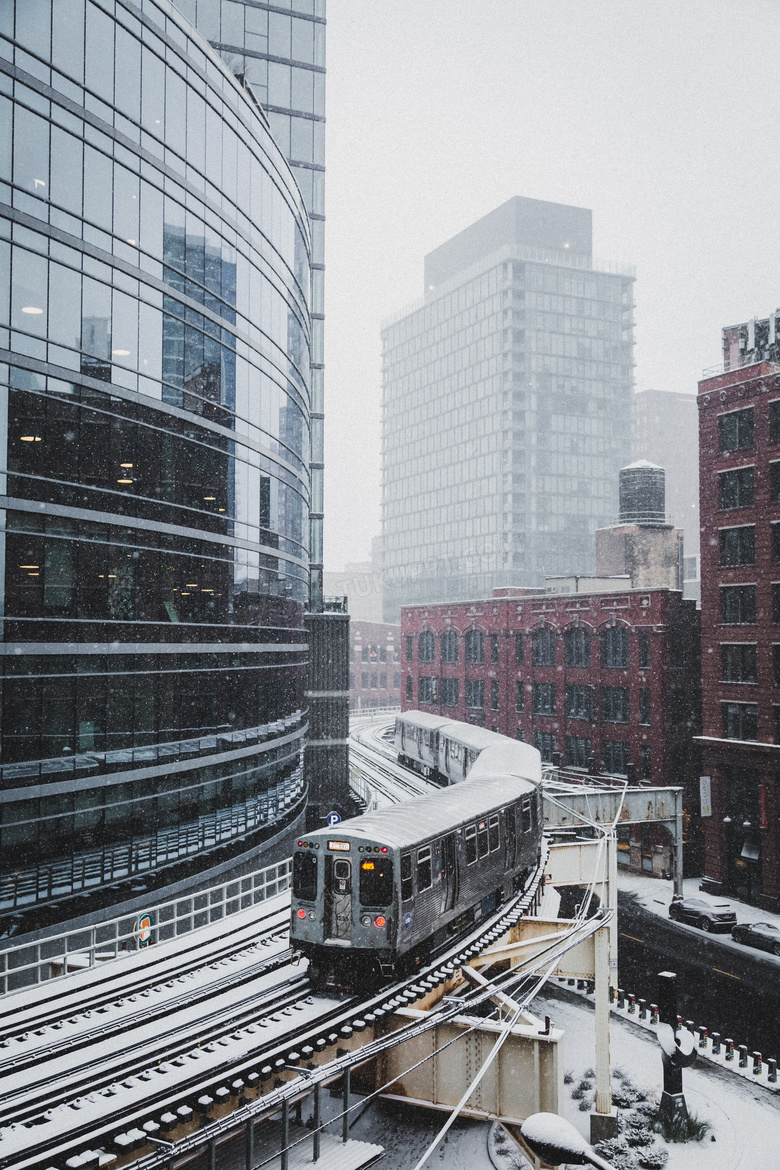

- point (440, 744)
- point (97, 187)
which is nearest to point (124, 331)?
point (97, 187)

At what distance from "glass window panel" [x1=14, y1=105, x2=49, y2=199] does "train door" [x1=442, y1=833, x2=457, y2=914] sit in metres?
18.4

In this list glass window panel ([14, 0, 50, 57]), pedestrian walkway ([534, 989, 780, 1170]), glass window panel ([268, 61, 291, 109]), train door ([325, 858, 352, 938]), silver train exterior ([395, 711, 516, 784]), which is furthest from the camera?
glass window panel ([268, 61, 291, 109])

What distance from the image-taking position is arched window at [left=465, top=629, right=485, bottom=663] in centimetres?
5725

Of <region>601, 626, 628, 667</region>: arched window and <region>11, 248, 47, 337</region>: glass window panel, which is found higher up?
<region>11, 248, 47, 337</region>: glass window panel

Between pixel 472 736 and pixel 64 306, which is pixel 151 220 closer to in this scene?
pixel 64 306

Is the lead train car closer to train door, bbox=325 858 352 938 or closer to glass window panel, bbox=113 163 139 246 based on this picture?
train door, bbox=325 858 352 938

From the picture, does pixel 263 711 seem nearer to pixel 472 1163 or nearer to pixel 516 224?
pixel 472 1163

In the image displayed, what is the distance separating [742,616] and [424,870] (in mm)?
26859

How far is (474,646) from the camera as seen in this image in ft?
191

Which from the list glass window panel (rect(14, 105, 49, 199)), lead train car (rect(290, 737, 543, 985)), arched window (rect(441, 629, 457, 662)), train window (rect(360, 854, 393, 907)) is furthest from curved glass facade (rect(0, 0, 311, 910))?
arched window (rect(441, 629, 457, 662))

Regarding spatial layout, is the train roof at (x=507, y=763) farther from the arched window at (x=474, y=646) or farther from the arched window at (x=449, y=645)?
the arched window at (x=449, y=645)

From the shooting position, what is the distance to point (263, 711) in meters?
32.1

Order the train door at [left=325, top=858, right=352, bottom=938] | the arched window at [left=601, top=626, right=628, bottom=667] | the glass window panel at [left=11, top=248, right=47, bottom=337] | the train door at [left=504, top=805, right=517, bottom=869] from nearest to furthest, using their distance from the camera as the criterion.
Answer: the train door at [left=325, top=858, right=352, bottom=938] → the train door at [left=504, top=805, right=517, bottom=869] → the glass window panel at [left=11, top=248, right=47, bottom=337] → the arched window at [left=601, top=626, right=628, bottom=667]

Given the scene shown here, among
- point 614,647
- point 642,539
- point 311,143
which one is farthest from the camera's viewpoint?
point 642,539
